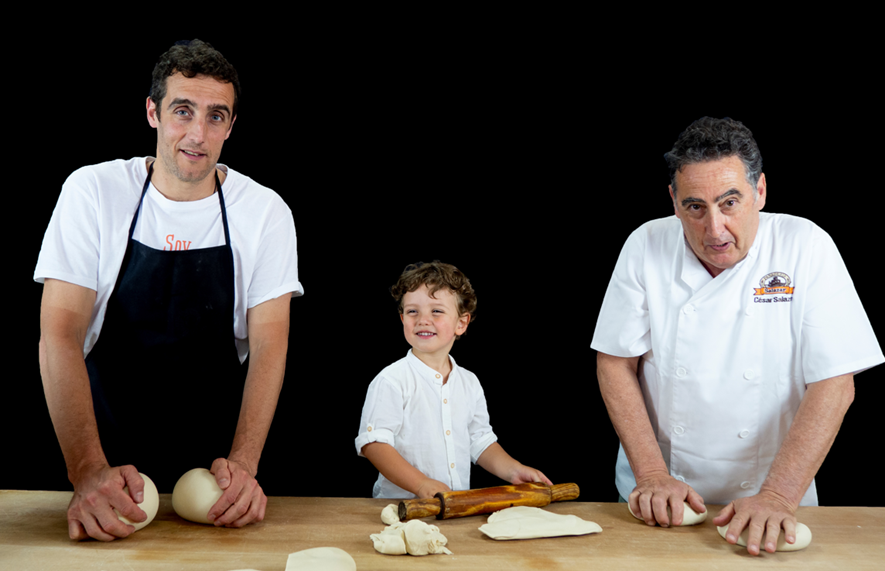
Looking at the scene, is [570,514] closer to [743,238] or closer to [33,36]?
[743,238]

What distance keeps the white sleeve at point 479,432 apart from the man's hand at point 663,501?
0.62 m

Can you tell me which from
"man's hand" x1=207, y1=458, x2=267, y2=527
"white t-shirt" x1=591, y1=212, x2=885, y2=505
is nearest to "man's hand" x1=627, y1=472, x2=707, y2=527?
"white t-shirt" x1=591, y1=212, x2=885, y2=505

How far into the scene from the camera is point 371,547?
164 centimetres

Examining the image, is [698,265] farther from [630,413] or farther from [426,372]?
[426,372]

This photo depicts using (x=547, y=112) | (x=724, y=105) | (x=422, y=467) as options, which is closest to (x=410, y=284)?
(x=422, y=467)

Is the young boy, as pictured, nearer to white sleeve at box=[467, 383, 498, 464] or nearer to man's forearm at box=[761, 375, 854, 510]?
white sleeve at box=[467, 383, 498, 464]

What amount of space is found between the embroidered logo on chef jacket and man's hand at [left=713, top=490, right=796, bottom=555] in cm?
52

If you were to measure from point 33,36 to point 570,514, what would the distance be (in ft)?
8.64

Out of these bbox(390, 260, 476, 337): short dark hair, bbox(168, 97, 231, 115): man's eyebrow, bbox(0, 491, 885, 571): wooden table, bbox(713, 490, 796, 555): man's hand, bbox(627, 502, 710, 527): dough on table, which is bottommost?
bbox(0, 491, 885, 571): wooden table

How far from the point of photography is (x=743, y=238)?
1.93 m

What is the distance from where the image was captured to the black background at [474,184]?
9.64 feet

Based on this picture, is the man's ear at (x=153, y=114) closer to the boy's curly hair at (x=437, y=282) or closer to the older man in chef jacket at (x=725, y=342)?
the boy's curly hair at (x=437, y=282)

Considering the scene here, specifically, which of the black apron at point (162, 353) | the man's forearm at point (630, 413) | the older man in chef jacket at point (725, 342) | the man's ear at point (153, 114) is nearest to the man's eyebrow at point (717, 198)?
the older man in chef jacket at point (725, 342)

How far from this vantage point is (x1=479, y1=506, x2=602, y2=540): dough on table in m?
1.68
